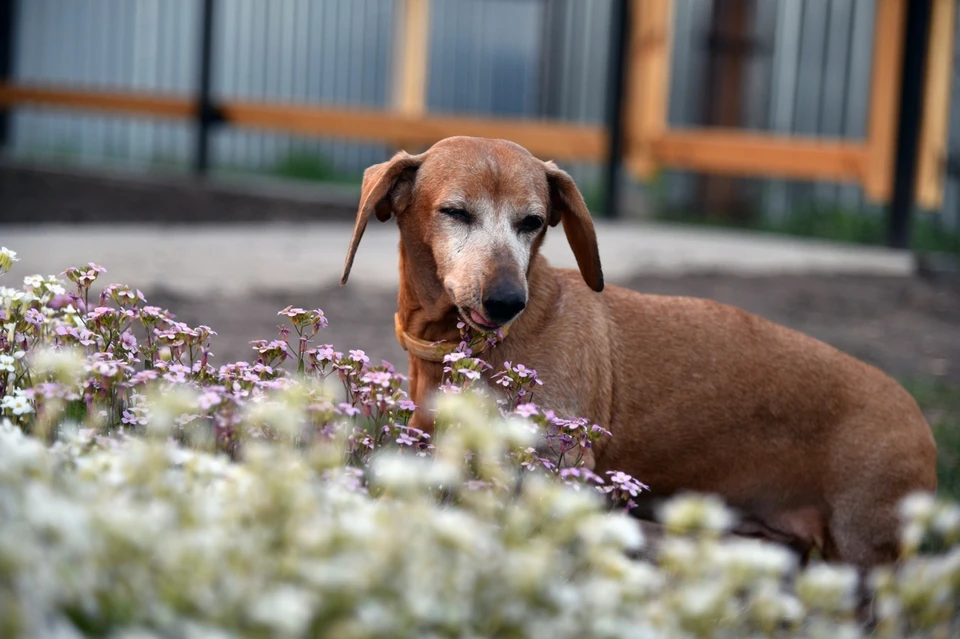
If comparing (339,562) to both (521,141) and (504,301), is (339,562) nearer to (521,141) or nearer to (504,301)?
(504,301)

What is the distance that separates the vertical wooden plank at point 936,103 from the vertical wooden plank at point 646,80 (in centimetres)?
212

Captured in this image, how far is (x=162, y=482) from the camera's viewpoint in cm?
167

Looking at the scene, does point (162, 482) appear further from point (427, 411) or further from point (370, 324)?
point (370, 324)

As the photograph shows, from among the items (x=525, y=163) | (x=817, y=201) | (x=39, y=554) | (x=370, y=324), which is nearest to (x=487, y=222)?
(x=525, y=163)

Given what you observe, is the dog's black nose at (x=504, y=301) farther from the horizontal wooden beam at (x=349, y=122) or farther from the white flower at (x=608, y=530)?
the horizontal wooden beam at (x=349, y=122)

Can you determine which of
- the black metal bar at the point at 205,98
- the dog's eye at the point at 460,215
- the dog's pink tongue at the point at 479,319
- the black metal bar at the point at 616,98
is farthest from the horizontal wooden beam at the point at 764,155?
the dog's pink tongue at the point at 479,319

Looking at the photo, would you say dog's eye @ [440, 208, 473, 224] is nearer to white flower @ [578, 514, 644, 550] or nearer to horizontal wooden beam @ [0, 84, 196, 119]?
white flower @ [578, 514, 644, 550]

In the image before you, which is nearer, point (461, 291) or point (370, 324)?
point (461, 291)

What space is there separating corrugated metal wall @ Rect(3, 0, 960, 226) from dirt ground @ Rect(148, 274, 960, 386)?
5.38 metres

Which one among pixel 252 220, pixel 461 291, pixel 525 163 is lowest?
pixel 252 220

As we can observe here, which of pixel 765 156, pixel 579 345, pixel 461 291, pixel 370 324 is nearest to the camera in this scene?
pixel 461 291

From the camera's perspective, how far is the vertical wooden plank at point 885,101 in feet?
29.5

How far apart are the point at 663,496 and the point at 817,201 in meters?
9.64

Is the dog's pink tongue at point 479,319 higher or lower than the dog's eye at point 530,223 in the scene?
lower
